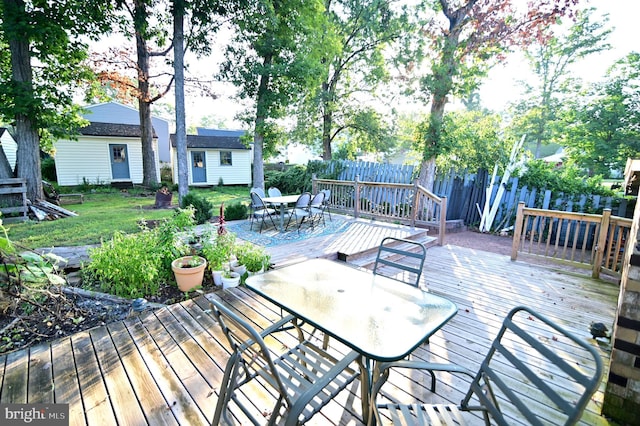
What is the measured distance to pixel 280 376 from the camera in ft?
5.04

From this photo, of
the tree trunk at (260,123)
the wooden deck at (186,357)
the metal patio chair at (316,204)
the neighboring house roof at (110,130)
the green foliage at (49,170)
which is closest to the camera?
the wooden deck at (186,357)

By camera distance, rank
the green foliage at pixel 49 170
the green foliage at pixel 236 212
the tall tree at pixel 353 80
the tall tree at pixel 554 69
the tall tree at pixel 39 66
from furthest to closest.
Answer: the tall tree at pixel 554 69
the green foliage at pixel 49 170
the tall tree at pixel 353 80
the green foliage at pixel 236 212
the tall tree at pixel 39 66

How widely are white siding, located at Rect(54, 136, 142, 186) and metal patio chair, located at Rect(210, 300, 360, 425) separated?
1598 centimetres

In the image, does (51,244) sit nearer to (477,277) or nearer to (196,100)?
(477,277)

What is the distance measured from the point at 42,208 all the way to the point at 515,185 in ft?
42.1

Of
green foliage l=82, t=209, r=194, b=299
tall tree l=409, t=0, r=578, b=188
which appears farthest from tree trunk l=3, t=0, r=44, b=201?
tall tree l=409, t=0, r=578, b=188

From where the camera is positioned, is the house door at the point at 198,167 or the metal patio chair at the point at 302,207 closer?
the metal patio chair at the point at 302,207

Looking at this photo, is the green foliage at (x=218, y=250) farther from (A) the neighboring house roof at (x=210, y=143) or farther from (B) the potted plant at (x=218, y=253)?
(A) the neighboring house roof at (x=210, y=143)

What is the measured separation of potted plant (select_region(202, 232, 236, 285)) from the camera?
3.69 m

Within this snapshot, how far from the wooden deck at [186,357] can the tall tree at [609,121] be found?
10047 millimetres

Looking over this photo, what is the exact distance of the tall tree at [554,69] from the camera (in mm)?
14125

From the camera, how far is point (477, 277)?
432 cm

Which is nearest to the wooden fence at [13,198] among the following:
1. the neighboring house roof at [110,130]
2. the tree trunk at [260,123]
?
the tree trunk at [260,123]

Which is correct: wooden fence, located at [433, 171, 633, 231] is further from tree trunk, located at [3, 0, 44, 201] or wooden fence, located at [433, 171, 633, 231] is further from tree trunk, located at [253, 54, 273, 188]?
tree trunk, located at [3, 0, 44, 201]
